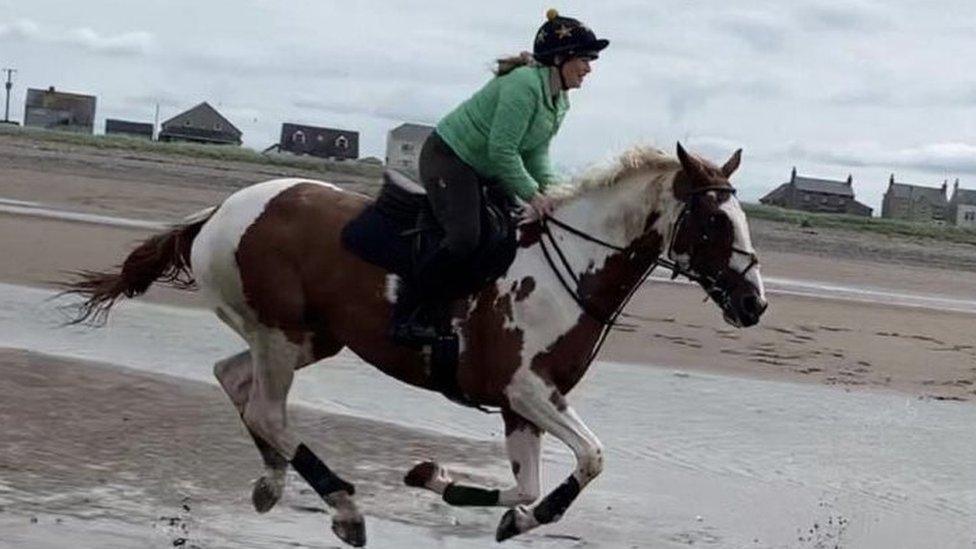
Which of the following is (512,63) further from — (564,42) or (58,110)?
(58,110)

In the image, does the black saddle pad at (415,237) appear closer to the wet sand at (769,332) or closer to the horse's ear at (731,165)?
the horse's ear at (731,165)

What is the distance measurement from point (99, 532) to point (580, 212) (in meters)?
2.75

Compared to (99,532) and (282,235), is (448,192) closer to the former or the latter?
(282,235)

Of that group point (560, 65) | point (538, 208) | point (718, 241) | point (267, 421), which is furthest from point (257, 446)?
point (718, 241)

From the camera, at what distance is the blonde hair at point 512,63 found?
7.39 m

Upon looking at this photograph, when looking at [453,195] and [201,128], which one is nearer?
[453,195]

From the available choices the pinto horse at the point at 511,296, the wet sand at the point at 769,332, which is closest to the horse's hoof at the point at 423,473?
the pinto horse at the point at 511,296

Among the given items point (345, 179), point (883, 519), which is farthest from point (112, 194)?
point (883, 519)

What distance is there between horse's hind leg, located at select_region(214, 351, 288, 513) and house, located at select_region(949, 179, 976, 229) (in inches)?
4155

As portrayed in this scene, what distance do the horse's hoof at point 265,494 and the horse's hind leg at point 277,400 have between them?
0.15 metres

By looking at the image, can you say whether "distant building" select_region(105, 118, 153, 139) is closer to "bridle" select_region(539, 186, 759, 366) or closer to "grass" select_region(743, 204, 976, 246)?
"grass" select_region(743, 204, 976, 246)

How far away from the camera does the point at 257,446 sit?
26.7ft

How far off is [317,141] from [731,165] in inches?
4177

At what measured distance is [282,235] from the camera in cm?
798
